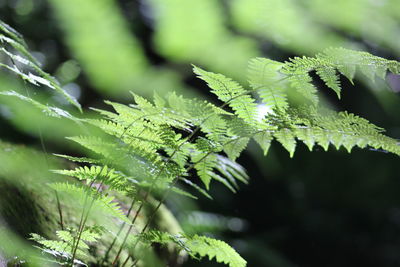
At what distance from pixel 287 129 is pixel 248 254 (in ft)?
5.79

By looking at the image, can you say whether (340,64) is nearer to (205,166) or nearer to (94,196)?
(205,166)

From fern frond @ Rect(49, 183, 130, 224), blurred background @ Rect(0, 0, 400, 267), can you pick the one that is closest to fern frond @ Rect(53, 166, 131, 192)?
fern frond @ Rect(49, 183, 130, 224)

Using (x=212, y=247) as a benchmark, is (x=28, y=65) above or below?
above

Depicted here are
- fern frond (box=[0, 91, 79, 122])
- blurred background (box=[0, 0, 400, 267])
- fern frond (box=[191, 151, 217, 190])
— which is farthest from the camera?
blurred background (box=[0, 0, 400, 267])

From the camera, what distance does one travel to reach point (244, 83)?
1282 mm

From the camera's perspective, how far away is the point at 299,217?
10.5ft

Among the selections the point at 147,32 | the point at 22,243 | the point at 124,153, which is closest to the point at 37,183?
the point at 22,243

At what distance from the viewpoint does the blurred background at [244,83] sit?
0.91 m

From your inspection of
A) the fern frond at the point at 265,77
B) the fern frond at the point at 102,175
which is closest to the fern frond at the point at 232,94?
the fern frond at the point at 265,77

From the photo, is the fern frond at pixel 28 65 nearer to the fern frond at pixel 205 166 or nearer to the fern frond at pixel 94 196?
the fern frond at pixel 94 196

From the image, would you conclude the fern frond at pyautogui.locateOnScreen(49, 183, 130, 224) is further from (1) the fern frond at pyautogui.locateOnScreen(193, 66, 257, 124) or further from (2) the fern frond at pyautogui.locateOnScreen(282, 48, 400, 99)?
(2) the fern frond at pyautogui.locateOnScreen(282, 48, 400, 99)

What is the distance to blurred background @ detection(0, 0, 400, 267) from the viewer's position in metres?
0.91

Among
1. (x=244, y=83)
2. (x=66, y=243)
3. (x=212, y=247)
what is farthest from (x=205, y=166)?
(x=244, y=83)

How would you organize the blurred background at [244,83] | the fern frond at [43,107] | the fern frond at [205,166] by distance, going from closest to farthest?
the fern frond at [43,107]
the fern frond at [205,166]
the blurred background at [244,83]
